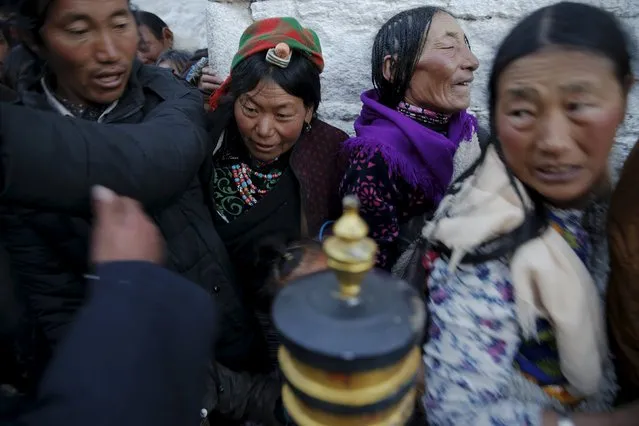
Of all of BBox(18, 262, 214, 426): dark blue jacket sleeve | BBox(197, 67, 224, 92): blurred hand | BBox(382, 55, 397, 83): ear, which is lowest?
BBox(197, 67, 224, 92): blurred hand

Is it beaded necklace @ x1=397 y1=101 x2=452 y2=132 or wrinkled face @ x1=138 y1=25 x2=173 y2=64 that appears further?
wrinkled face @ x1=138 y1=25 x2=173 y2=64

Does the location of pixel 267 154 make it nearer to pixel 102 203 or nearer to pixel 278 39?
pixel 278 39

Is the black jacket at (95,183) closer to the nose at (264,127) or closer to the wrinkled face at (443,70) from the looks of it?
the nose at (264,127)

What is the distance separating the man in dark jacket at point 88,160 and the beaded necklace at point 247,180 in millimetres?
313

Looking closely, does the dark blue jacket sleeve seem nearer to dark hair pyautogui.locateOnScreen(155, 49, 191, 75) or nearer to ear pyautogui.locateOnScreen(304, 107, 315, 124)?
ear pyautogui.locateOnScreen(304, 107, 315, 124)

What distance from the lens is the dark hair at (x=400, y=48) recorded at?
7.43 feet

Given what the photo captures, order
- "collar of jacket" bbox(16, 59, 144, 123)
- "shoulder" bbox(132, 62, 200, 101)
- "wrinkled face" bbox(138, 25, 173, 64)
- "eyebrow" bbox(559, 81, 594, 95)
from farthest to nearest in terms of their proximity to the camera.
A: "wrinkled face" bbox(138, 25, 173, 64) → "shoulder" bbox(132, 62, 200, 101) → "collar of jacket" bbox(16, 59, 144, 123) → "eyebrow" bbox(559, 81, 594, 95)

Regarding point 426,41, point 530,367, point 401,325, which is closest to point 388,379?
point 401,325

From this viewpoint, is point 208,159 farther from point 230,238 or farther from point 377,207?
point 377,207

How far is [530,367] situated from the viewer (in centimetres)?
125

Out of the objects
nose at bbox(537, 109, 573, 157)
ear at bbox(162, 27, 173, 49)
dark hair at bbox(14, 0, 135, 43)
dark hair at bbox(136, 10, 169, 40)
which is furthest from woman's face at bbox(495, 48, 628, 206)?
ear at bbox(162, 27, 173, 49)

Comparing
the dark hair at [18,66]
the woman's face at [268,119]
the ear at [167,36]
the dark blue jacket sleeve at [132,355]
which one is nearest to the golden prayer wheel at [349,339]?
the dark blue jacket sleeve at [132,355]

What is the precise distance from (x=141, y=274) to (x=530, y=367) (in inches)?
37.3

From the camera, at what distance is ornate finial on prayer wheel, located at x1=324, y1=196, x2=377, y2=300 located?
722 mm
